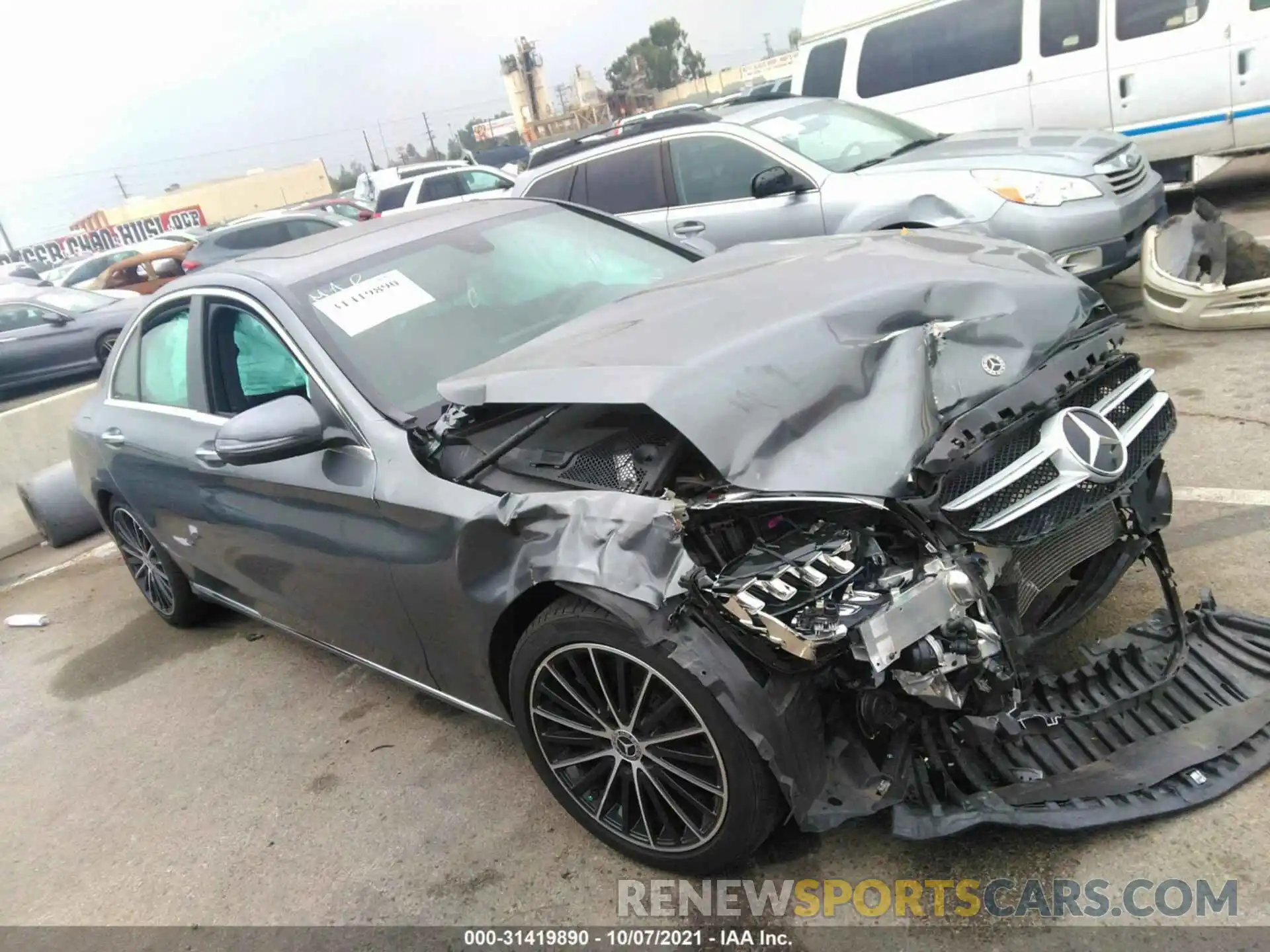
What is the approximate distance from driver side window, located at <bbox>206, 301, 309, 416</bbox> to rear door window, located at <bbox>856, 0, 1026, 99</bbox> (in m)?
7.40

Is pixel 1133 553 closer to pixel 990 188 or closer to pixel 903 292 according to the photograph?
pixel 903 292

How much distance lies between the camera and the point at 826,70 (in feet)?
29.8

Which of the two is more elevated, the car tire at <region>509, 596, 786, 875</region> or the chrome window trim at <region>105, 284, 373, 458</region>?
the chrome window trim at <region>105, 284, 373, 458</region>

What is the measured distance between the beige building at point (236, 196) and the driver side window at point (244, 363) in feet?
240

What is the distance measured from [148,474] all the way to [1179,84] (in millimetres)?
8216

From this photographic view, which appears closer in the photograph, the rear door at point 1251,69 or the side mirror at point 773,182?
the side mirror at point 773,182

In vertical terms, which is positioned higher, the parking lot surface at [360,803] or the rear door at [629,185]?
the rear door at [629,185]

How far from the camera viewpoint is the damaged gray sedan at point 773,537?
204cm

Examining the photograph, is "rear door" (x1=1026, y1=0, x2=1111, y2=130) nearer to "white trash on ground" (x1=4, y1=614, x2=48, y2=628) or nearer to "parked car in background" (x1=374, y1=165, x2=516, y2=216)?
"white trash on ground" (x1=4, y1=614, x2=48, y2=628)

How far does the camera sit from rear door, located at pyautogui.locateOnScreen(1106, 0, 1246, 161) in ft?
24.0

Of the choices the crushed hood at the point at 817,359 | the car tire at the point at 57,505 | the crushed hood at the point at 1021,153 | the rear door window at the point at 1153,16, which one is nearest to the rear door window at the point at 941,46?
the rear door window at the point at 1153,16

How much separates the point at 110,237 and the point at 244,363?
77.9 m

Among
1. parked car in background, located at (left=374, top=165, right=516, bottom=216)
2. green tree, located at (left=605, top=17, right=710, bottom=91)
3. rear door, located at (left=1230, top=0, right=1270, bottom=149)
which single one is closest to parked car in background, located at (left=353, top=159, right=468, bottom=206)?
parked car in background, located at (left=374, top=165, right=516, bottom=216)

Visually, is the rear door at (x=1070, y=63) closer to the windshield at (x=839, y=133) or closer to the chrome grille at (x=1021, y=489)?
the windshield at (x=839, y=133)
